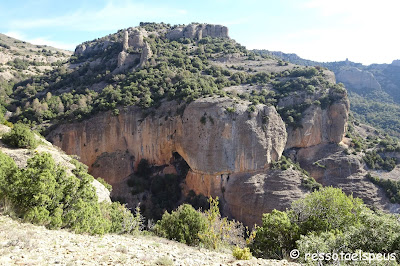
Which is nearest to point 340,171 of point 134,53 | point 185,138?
point 185,138

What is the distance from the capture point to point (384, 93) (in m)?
85.9

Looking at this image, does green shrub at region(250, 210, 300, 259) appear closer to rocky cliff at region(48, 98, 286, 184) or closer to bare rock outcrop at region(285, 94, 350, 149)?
rocky cliff at region(48, 98, 286, 184)

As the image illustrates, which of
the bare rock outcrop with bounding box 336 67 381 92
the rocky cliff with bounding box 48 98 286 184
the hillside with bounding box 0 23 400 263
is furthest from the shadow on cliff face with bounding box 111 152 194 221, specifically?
the bare rock outcrop with bounding box 336 67 381 92

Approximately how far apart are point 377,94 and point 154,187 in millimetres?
86127

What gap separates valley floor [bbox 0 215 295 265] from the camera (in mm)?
7027

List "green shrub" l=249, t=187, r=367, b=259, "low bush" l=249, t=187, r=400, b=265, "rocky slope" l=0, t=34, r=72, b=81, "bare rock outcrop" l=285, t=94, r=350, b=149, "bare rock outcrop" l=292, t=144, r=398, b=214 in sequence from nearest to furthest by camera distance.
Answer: "low bush" l=249, t=187, r=400, b=265 < "green shrub" l=249, t=187, r=367, b=259 < "bare rock outcrop" l=292, t=144, r=398, b=214 < "bare rock outcrop" l=285, t=94, r=350, b=149 < "rocky slope" l=0, t=34, r=72, b=81

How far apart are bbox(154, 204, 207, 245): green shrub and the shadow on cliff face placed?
10570 mm

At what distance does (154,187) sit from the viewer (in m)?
32.2

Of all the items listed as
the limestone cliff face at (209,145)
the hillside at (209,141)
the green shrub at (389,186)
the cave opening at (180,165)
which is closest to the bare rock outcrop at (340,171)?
the hillside at (209,141)

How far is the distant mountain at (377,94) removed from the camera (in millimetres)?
64625

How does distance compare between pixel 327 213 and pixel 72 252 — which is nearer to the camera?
pixel 72 252

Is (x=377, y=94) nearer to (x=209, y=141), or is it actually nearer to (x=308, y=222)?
(x=209, y=141)

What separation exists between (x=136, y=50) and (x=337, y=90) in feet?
114

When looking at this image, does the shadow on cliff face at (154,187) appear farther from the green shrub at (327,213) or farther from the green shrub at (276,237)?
the green shrub at (327,213)
